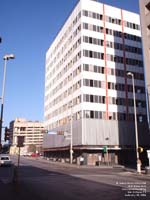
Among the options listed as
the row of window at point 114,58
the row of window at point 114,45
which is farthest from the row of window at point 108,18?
the row of window at point 114,58

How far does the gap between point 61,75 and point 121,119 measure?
22.8 meters

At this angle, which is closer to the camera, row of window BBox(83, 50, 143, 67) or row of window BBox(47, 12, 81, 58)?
row of window BBox(83, 50, 143, 67)

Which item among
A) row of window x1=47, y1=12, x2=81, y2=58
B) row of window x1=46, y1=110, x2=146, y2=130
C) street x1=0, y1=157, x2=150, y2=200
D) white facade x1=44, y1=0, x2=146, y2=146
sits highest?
row of window x1=47, y1=12, x2=81, y2=58

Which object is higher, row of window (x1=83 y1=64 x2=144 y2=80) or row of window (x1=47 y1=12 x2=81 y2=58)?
row of window (x1=47 y1=12 x2=81 y2=58)

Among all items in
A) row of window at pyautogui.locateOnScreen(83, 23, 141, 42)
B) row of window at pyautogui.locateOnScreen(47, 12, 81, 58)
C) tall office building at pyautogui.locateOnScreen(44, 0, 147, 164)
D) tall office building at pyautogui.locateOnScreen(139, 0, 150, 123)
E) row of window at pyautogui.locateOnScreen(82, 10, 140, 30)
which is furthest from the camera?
row of window at pyautogui.locateOnScreen(47, 12, 81, 58)

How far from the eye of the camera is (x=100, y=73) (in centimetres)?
6241

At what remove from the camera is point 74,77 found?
214 feet

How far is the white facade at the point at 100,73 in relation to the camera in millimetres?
59719

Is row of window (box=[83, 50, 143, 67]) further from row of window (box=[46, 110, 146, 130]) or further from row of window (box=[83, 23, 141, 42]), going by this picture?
row of window (box=[46, 110, 146, 130])

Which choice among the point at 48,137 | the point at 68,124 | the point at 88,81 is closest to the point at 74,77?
the point at 88,81

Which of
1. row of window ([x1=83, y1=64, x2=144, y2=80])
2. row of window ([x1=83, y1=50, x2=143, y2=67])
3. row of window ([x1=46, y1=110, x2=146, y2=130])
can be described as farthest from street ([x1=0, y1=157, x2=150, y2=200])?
row of window ([x1=83, y1=50, x2=143, y2=67])

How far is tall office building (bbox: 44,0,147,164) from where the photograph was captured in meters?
59.6

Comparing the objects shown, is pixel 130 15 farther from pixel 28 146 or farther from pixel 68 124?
pixel 28 146

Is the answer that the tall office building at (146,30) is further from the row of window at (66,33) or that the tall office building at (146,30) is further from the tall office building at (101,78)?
the row of window at (66,33)
